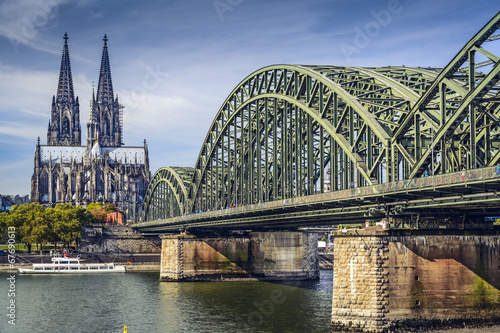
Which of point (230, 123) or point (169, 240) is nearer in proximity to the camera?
point (230, 123)

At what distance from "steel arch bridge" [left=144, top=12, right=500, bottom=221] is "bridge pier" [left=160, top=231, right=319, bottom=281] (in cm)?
716

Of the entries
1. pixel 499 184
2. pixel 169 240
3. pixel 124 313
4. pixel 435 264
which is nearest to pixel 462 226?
pixel 435 264

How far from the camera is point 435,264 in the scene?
54.9 meters

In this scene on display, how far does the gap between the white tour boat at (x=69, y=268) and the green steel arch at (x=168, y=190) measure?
17515 millimetres

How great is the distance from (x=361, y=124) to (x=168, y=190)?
324 feet

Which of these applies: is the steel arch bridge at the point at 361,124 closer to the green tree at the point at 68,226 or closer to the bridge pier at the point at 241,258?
the bridge pier at the point at 241,258

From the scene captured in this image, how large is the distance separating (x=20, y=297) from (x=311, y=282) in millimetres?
42639

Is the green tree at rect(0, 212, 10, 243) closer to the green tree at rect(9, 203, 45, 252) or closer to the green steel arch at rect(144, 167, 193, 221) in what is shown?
the green tree at rect(9, 203, 45, 252)

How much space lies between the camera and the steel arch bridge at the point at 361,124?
174ft

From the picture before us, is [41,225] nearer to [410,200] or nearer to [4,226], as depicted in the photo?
[4,226]

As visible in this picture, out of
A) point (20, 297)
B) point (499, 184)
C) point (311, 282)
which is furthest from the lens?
point (311, 282)

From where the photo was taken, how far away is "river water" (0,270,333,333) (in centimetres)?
6544

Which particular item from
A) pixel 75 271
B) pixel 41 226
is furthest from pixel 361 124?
pixel 41 226

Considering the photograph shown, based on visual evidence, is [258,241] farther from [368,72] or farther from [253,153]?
[368,72]
